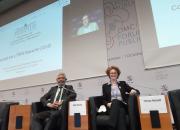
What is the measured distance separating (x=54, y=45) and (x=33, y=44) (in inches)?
22.2

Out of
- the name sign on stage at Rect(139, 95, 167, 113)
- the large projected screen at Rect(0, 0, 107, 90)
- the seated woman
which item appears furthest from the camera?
the large projected screen at Rect(0, 0, 107, 90)

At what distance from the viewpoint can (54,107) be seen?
2617mm

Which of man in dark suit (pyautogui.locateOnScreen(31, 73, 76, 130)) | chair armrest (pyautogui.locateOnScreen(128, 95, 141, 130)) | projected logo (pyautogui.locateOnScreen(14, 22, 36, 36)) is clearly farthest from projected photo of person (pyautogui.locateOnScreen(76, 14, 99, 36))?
chair armrest (pyautogui.locateOnScreen(128, 95, 141, 130))

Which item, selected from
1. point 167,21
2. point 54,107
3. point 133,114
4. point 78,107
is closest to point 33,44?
point 54,107

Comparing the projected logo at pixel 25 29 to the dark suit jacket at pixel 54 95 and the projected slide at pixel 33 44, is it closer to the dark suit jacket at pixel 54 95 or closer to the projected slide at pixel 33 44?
the projected slide at pixel 33 44

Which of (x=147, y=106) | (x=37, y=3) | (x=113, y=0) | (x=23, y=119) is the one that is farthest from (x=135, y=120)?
(x=37, y=3)

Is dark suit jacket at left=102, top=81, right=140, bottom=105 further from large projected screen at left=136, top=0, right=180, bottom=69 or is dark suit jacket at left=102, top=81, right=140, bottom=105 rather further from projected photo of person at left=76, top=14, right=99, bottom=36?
projected photo of person at left=76, top=14, right=99, bottom=36

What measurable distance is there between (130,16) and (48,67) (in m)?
1.65

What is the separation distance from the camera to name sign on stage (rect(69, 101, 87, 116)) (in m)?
2.31

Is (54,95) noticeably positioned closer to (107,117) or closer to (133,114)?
(107,117)

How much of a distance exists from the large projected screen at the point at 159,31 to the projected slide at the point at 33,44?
149cm

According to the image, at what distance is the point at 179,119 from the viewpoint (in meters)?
1.71

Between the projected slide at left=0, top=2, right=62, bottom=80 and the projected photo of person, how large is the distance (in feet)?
1.42

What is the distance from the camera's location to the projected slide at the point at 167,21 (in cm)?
244
